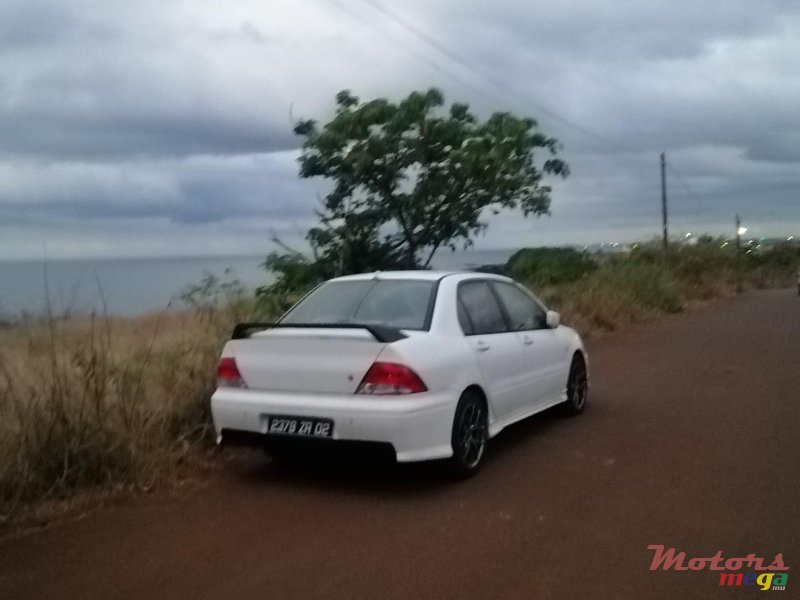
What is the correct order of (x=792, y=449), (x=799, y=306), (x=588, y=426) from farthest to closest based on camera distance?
(x=799, y=306) < (x=588, y=426) < (x=792, y=449)

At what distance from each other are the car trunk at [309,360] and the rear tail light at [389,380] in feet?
0.19

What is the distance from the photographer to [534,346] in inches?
305

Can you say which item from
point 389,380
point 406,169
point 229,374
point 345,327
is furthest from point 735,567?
point 406,169

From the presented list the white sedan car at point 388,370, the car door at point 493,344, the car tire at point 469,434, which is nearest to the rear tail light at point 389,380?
the white sedan car at point 388,370

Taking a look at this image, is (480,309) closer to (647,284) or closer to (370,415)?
(370,415)

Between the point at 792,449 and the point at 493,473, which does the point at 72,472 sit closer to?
the point at 493,473

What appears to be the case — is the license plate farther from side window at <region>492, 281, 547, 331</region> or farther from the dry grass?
side window at <region>492, 281, 547, 331</region>

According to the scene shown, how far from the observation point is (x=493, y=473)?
6.62 metres

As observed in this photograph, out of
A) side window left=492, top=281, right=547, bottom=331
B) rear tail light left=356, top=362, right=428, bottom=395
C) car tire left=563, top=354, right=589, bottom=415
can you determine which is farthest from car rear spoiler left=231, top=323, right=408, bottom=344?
car tire left=563, top=354, right=589, bottom=415

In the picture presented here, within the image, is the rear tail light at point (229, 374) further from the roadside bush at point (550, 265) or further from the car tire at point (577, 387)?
the roadside bush at point (550, 265)

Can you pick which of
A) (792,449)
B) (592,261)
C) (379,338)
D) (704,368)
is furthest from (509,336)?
(592,261)

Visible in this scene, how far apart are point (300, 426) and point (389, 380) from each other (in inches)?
27.7

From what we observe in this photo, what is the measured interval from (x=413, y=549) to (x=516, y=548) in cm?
58

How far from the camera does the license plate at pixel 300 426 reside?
19.2ft
